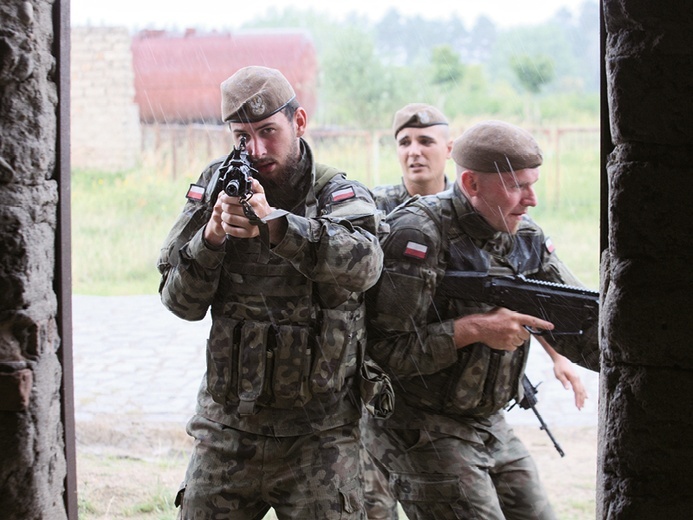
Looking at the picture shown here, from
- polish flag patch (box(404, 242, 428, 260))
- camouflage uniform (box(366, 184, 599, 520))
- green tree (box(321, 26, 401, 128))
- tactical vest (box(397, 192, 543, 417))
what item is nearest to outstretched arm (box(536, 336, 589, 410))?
camouflage uniform (box(366, 184, 599, 520))

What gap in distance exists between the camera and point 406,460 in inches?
124

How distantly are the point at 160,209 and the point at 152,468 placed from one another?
760 cm

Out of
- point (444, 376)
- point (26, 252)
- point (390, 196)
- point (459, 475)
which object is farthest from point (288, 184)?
point (390, 196)

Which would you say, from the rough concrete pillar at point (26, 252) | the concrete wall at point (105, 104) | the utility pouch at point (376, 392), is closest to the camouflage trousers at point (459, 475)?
the utility pouch at point (376, 392)

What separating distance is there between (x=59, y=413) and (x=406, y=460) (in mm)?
1241

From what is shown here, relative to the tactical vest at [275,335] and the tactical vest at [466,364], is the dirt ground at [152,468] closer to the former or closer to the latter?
the tactical vest at [466,364]

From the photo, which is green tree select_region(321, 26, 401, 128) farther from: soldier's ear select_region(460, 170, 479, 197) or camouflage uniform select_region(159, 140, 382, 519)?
camouflage uniform select_region(159, 140, 382, 519)

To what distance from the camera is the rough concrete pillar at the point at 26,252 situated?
2.17 m

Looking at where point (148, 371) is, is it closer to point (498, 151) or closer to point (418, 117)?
point (418, 117)

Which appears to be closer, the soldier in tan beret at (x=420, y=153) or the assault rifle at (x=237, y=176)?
the assault rifle at (x=237, y=176)

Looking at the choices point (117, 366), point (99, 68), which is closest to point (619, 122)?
point (117, 366)

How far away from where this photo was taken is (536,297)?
10.2 feet

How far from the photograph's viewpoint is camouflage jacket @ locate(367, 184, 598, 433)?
310 cm

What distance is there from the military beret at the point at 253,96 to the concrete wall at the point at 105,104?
36.7 feet
